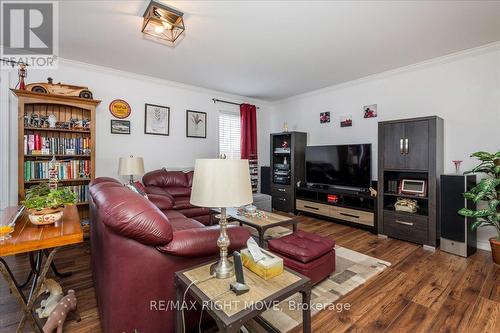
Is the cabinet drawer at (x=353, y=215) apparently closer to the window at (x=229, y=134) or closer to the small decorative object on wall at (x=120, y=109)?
the window at (x=229, y=134)

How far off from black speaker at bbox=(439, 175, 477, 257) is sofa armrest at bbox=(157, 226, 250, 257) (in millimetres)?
2686

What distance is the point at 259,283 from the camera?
121 centimetres

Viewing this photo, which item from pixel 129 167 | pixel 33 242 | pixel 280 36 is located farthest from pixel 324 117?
pixel 33 242

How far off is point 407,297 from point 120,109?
4337mm

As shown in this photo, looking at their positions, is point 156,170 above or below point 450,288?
above

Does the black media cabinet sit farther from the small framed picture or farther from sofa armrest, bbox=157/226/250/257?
the small framed picture

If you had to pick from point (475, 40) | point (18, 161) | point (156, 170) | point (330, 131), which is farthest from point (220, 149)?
point (475, 40)

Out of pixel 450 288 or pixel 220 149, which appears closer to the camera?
pixel 450 288

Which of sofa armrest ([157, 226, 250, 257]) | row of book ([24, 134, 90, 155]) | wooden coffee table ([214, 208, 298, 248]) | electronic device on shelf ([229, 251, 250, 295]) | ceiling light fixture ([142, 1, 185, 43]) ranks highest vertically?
ceiling light fixture ([142, 1, 185, 43])

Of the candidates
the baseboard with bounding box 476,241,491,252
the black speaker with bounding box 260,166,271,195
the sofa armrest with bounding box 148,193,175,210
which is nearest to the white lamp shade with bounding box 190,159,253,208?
the sofa armrest with bounding box 148,193,175,210

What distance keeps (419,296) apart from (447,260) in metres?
1.06

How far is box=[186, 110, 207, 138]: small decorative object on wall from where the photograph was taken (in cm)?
457

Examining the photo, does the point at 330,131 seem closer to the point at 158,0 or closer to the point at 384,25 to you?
the point at 384,25

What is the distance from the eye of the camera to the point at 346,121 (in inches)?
172
